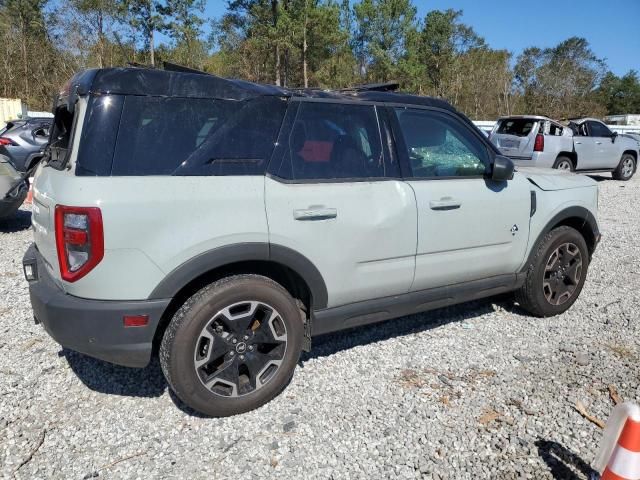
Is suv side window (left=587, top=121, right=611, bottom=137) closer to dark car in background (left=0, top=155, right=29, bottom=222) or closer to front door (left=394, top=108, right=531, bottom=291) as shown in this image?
front door (left=394, top=108, right=531, bottom=291)

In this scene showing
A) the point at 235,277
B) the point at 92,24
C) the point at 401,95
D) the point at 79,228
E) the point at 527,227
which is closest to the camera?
the point at 79,228

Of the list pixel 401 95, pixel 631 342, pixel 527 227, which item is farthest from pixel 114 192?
pixel 631 342

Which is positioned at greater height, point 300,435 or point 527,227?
point 527,227

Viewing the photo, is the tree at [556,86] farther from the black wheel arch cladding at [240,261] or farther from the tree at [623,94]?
the black wheel arch cladding at [240,261]

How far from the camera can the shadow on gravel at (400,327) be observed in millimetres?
3753

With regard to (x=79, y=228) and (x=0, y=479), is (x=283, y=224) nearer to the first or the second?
(x=79, y=228)

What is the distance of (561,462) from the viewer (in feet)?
8.18

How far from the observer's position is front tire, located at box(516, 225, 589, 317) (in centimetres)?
403

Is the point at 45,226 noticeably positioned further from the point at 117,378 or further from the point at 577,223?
the point at 577,223

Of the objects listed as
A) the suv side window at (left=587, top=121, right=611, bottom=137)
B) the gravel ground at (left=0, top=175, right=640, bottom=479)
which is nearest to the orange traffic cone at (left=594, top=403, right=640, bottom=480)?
the gravel ground at (left=0, top=175, right=640, bottom=479)

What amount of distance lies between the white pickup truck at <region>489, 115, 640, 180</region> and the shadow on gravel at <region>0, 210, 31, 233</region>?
9942 mm

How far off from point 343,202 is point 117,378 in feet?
6.23

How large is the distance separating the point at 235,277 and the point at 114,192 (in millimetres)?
767

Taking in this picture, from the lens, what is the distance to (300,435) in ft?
8.89
